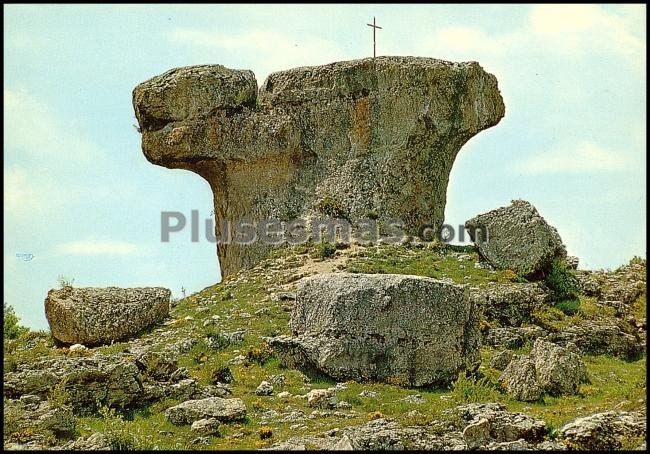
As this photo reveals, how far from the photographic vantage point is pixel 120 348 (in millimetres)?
28156

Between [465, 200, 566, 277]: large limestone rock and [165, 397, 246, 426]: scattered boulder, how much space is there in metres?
13.9

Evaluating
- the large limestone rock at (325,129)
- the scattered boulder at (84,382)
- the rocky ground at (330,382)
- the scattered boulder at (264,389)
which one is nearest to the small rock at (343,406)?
the rocky ground at (330,382)

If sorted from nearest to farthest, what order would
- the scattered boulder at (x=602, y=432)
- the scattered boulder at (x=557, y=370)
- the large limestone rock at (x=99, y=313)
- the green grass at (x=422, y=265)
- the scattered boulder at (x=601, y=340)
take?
the scattered boulder at (x=602, y=432), the scattered boulder at (x=557, y=370), the scattered boulder at (x=601, y=340), the large limestone rock at (x=99, y=313), the green grass at (x=422, y=265)

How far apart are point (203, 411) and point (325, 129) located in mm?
18135

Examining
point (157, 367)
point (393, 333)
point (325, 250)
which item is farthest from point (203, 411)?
point (325, 250)

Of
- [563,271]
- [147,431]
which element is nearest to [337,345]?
[147,431]

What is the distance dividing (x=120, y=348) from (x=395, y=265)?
8682 mm

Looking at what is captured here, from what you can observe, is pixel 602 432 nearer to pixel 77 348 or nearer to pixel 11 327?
pixel 77 348

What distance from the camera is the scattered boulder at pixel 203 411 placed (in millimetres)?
19172

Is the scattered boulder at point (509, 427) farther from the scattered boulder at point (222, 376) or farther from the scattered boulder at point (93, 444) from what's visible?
the scattered boulder at point (222, 376)

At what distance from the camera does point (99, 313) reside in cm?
2991

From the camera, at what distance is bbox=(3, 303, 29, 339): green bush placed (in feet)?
113

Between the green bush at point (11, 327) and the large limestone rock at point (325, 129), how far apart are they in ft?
24.6

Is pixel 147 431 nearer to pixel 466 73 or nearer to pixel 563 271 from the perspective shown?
pixel 563 271
